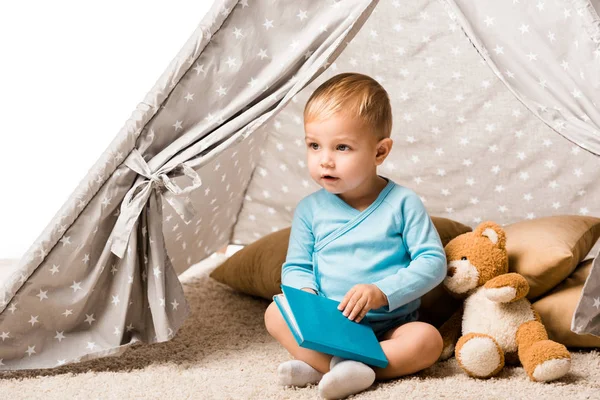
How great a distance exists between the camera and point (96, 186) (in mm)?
1763

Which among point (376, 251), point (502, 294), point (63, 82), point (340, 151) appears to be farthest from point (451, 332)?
point (63, 82)

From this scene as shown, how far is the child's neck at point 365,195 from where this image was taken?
1961mm

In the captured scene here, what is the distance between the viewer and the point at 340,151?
187 cm

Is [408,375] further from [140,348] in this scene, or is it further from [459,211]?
[459,211]

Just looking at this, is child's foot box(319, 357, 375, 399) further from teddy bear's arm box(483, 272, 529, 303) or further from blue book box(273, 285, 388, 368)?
teddy bear's arm box(483, 272, 529, 303)

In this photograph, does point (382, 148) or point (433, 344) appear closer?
point (433, 344)

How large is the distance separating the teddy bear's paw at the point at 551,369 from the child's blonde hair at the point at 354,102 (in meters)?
0.66

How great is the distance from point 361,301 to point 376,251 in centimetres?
18

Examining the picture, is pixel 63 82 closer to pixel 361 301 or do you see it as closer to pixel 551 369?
pixel 361 301

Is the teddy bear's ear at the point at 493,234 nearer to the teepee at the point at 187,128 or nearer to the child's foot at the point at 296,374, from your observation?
the teepee at the point at 187,128

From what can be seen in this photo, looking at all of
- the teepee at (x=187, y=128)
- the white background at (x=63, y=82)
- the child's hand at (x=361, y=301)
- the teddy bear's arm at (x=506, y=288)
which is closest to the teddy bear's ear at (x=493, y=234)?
the teddy bear's arm at (x=506, y=288)

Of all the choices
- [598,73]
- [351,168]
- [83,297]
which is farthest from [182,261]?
[598,73]

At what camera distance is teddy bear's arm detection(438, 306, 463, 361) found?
1.94 m

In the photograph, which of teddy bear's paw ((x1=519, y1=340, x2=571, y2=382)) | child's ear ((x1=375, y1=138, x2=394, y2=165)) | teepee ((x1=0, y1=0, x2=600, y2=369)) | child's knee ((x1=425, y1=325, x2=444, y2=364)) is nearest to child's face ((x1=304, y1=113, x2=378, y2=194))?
child's ear ((x1=375, y1=138, x2=394, y2=165))
